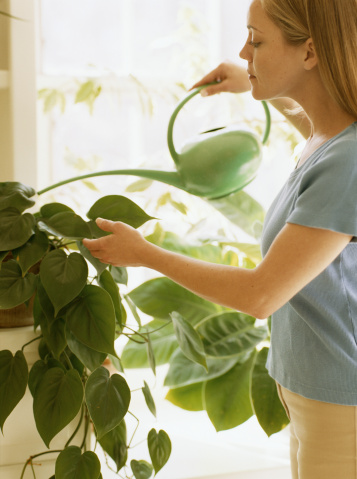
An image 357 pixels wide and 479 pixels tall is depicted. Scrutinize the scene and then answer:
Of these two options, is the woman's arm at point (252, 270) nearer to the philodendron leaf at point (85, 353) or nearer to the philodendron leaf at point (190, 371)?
the philodendron leaf at point (85, 353)

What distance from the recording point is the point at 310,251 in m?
0.80

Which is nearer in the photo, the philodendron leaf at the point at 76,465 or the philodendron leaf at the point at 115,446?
the philodendron leaf at the point at 76,465

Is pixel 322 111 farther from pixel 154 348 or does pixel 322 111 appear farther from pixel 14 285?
pixel 154 348

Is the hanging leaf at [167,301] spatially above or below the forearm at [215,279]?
below

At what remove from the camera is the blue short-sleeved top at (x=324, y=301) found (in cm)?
81

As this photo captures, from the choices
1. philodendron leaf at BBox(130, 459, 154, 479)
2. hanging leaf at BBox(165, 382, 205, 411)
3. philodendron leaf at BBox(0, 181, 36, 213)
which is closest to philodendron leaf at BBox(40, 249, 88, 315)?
philodendron leaf at BBox(0, 181, 36, 213)

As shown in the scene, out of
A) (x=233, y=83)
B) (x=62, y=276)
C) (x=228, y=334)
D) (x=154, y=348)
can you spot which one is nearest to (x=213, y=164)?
(x=233, y=83)

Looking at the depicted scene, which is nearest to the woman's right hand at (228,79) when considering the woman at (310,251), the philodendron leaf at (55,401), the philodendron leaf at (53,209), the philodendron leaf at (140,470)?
the woman at (310,251)

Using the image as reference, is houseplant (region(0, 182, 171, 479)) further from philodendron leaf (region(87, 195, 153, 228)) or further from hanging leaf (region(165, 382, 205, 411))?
hanging leaf (region(165, 382, 205, 411))

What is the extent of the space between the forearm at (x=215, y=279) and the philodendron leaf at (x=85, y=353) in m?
0.20

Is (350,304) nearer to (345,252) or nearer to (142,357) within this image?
(345,252)

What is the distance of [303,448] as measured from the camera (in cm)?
94

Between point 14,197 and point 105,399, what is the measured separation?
36 cm

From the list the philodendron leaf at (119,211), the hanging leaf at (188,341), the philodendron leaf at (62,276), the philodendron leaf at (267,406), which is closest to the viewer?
the philodendron leaf at (62,276)
